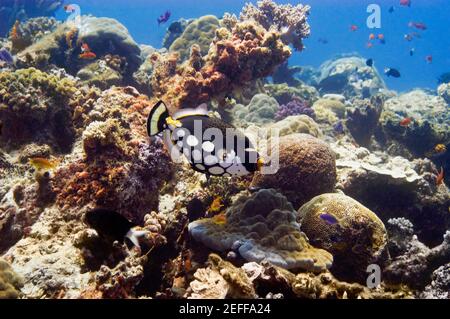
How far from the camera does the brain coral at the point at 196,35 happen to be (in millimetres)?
12781

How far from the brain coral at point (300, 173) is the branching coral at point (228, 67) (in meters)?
1.91

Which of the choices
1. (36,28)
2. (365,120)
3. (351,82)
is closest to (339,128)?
(365,120)

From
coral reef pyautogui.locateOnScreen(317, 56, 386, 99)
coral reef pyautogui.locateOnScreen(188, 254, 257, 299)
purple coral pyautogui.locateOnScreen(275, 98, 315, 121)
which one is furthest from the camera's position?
coral reef pyautogui.locateOnScreen(317, 56, 386, 99)

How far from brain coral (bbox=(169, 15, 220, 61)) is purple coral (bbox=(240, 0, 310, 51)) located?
6.89ft

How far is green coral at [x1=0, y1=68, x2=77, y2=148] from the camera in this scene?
205 inches

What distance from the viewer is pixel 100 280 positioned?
3.12 meters

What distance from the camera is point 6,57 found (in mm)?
8266

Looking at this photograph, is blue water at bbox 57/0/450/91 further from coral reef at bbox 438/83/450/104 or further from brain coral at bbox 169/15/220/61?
brain coral at bbox 169/15/220/61

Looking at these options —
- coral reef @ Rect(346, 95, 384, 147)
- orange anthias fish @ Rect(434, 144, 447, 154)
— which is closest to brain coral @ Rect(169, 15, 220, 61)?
coral reef @ Rect(346, 95, 384, 147)

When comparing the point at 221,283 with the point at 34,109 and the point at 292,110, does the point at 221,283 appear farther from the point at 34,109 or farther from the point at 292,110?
the point at 292,110

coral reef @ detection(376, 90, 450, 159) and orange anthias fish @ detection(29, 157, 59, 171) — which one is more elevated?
coral reef @ detection(376, 90, 450, 159)

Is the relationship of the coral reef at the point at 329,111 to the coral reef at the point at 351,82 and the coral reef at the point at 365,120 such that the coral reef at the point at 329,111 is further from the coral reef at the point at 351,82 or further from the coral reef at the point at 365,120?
the coral reef at the point at 351,82

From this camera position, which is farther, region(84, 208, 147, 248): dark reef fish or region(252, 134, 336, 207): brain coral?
region(252, 134, 336, 207): brain coral

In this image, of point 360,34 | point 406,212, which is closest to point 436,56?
point 360,34
